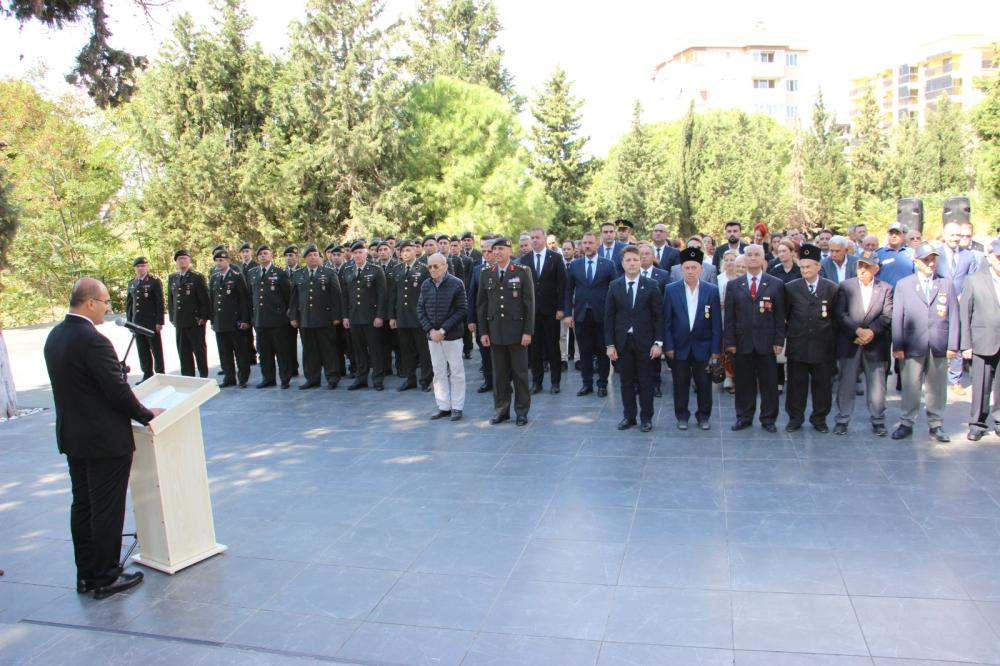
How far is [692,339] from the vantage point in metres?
7.22

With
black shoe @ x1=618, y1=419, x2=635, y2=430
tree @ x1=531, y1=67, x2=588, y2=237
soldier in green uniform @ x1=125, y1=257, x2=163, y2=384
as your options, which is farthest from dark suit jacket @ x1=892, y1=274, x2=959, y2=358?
tree @ x1=531, y1=67, x2=588, y2=237

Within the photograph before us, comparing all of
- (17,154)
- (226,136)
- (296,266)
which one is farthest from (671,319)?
(226,136)

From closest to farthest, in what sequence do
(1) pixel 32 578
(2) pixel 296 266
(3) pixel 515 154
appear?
1. (1) pixel 32 578
2. (2) pixel 296 266
3. (3) pixel 515 154

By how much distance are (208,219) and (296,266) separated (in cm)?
2078

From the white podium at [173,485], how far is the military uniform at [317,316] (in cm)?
522

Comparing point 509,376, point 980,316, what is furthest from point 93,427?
point 980,316

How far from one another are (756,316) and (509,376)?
2605 millimetres

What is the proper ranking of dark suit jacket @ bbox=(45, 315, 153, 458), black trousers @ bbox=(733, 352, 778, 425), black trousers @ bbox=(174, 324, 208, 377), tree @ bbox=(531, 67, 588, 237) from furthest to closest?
tree @ bbox=(531, 67, 588, 237) → black trousers @ bbox=(174, 324, 208, 377) → black trousers @ bbox=(733, 352, 778, 425) → dark suit jacket @ bbox=(45, 315, 153, 458)

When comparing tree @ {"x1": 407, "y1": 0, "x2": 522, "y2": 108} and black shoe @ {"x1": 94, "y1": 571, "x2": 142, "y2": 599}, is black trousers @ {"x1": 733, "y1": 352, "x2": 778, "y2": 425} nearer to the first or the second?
black shoe @ {"x1": 94, "y1": 571, "x2": 142, "y2": 599}

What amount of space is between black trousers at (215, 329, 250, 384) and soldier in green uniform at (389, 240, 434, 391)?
228 cm

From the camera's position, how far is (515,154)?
105 feet

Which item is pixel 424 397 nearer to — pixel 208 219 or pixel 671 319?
pixel 671 319

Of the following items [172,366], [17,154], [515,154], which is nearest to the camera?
[172,366]

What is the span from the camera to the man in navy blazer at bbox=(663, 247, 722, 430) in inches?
282
